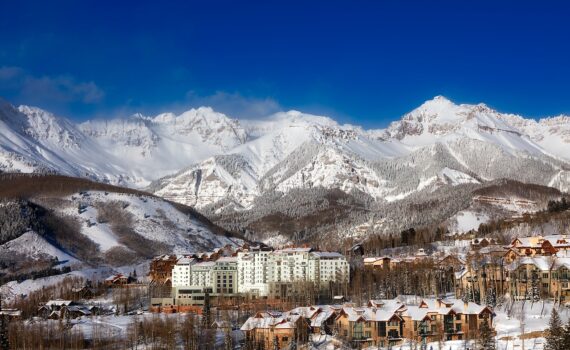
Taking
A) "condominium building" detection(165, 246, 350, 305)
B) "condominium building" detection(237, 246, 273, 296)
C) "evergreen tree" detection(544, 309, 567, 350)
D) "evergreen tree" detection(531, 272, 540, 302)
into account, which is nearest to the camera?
"evergreen tree" detection(544, 309, 567, 350)

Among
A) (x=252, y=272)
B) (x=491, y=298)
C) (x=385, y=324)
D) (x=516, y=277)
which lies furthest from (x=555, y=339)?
(x=252, y=272)

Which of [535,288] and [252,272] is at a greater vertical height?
[252,272]

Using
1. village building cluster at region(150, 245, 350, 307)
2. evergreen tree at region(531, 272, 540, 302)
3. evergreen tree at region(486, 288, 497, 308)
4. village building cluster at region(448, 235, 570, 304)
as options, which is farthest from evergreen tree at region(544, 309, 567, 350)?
village building cluster at region(150, 245, 350, 307)

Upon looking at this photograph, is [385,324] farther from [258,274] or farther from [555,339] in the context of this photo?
[258,274]

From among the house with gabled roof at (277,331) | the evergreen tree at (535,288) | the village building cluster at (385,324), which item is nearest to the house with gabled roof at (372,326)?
the village building cluster at (385,324)

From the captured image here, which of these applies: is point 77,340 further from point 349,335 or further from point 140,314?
point 349,335

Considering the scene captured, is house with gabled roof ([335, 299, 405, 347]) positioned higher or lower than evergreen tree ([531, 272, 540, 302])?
lower

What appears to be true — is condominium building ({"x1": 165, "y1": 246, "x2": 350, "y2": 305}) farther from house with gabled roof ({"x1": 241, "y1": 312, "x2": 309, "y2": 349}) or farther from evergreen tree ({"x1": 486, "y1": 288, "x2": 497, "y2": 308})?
house with gabled roof ({"x1": 241, "y1": 312, "x2": 309, "y2": 349})

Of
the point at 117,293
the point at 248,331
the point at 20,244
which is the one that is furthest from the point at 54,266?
the point at 248,331

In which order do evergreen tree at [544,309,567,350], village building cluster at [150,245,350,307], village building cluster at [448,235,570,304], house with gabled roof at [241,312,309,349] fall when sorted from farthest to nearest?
village building cluster at [150,245,350,307] < village building cluster at [448,235,570,304] < house with gabled roof at [241,312,309,349] < evergreen tree at [544,309,567,350]
